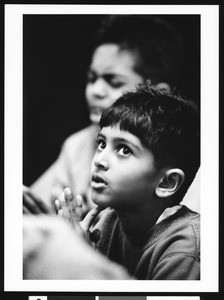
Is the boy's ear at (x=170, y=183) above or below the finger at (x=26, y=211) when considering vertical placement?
above

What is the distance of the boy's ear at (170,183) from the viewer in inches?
30.5

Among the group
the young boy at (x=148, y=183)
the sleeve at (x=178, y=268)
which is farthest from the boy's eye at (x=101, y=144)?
the sleeve at (x=178, y=268)

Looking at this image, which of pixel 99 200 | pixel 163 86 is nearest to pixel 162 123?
pixel 163 86

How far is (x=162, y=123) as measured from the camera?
0.77m

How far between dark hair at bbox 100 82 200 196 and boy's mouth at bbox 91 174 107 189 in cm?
10

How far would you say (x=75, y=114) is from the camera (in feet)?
2.69

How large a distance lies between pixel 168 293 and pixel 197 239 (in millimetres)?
124

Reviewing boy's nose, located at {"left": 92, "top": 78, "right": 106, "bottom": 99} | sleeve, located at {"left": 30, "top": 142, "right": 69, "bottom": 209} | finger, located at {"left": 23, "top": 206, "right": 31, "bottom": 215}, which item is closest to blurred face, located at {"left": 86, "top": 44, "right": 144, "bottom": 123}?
boy's nose, located at {"left": 92, "top": 78, "right": 106, "bottom": 99}

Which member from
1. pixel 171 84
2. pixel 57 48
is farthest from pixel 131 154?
pixel 57 48

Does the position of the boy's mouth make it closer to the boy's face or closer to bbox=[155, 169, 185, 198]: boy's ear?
the boy's face

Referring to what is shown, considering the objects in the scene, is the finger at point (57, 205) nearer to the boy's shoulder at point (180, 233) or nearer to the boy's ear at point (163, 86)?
the boy's shoulder at point (180, 233)

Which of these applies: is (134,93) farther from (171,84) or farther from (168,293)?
(168,293)

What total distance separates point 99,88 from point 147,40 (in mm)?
137

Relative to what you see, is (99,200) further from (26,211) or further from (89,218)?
(26,211)
